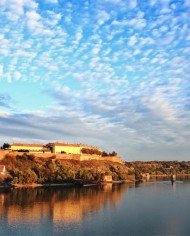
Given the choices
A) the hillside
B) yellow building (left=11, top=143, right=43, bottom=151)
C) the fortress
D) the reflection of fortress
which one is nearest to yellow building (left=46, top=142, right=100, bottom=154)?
the fortress

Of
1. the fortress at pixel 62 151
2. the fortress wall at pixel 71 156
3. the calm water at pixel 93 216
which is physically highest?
the fortress at pixel 62 151

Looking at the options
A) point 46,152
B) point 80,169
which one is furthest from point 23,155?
point 80,169

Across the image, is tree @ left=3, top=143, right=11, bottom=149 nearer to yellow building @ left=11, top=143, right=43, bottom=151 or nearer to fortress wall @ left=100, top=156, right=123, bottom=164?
yellow building @ left=11, top=143, right=43, bottom=151

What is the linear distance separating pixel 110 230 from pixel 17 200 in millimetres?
19631

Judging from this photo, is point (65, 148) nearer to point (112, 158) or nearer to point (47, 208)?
point (112, 158)

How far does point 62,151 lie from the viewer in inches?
3287

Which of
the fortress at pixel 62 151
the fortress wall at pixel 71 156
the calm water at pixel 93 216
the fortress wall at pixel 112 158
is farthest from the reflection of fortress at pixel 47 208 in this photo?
the fortress wall at pixel 112 158

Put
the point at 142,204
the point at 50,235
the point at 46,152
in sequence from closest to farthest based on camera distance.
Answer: the point at 50,235 < the point at 142,204 < the point at 46,152

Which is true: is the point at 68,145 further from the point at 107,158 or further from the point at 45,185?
the point at 45,185

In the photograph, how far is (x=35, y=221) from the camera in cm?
2928

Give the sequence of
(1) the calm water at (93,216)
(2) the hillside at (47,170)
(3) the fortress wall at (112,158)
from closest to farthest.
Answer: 1. (1) the calm water at (93,216)
2. (2) the hillside at (47,170)
3. (3) the fortress wall at (112,158)

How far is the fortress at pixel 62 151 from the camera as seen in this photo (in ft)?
253

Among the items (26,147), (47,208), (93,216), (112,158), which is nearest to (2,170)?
(26,147)

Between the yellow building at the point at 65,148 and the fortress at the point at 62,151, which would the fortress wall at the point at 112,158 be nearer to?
the fortress at the point at 62,151
